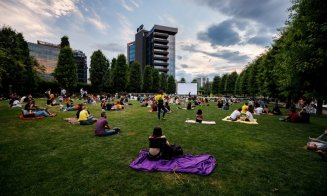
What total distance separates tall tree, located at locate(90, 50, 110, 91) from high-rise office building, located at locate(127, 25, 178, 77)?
54778 millimetres

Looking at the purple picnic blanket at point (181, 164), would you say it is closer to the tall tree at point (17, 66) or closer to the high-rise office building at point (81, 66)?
the tall tree at point (17, 66)

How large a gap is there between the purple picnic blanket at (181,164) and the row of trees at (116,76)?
150 ft

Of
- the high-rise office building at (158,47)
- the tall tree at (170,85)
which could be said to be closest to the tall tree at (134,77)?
the tall tree at (170,85)

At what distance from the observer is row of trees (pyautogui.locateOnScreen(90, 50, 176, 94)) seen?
158 feet

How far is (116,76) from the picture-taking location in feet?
171

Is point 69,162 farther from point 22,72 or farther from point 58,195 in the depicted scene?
point 22,72

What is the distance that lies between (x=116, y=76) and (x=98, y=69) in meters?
5.69

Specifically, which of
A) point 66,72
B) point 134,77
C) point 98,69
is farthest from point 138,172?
point 134,77

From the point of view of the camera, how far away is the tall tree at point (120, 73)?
51881 millimetres

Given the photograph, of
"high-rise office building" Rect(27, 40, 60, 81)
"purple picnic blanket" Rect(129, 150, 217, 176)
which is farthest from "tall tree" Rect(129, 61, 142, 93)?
"high-rise office building" Rect(27, 40, 60, 81)

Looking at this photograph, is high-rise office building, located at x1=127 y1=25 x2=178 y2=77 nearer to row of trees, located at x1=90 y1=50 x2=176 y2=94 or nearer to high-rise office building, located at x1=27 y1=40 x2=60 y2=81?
row of trees, located at x1=90 y1=50 x2=176 y2=94

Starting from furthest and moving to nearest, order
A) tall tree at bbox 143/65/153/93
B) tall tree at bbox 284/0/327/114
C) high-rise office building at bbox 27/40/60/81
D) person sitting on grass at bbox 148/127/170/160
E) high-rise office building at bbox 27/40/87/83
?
high-rise office building at bbox 27/40/60/81 < high-rise office building at bbox 27/40/87/83 < tall tree at bbox 143/65/153/93 < tall tree at bbox 284/0/327/114 < person sitting on grass at bbox 148/127/170/160

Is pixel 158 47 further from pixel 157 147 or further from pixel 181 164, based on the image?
pixel 181 164

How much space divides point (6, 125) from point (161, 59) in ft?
314
